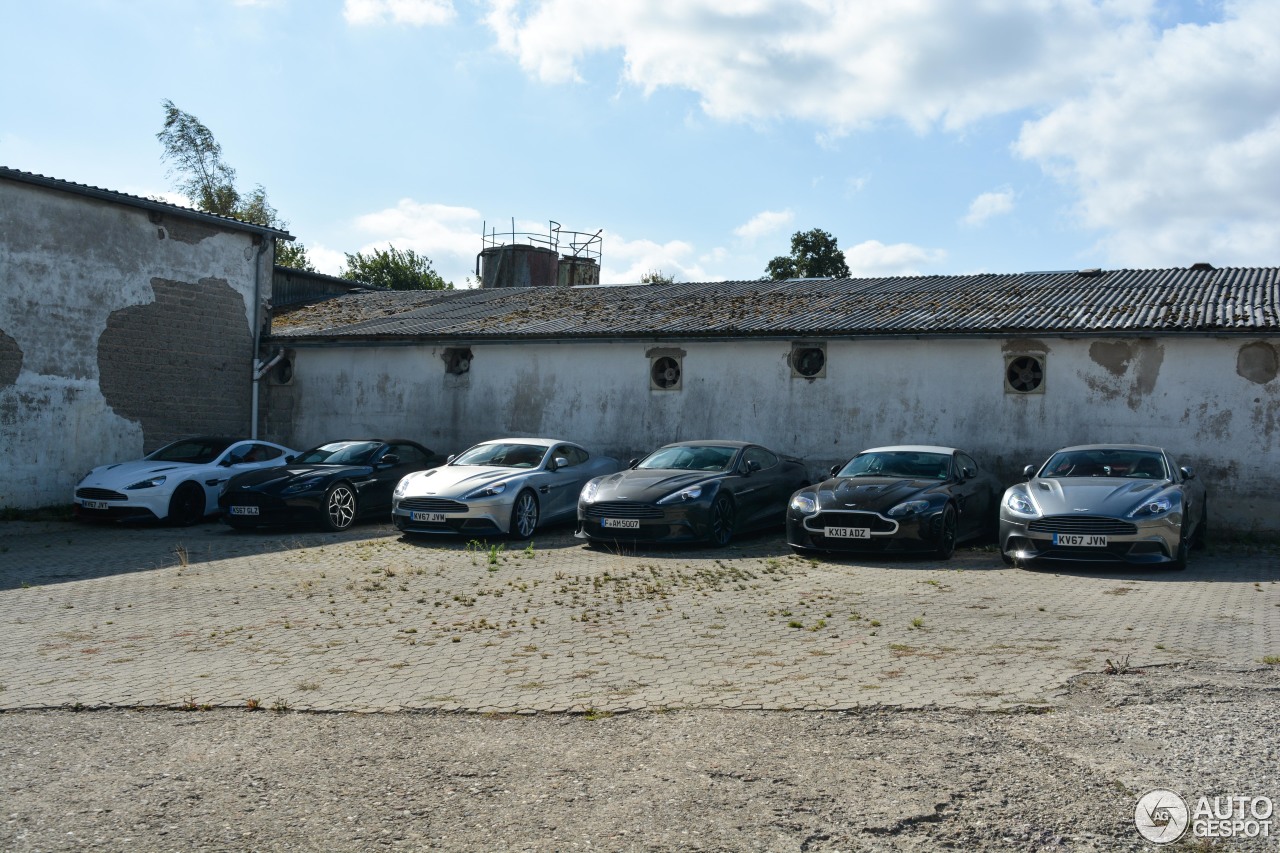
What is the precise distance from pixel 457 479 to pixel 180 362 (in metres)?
9.06

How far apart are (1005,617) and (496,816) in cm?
575

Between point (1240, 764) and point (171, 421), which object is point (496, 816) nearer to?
point (1240, 764)

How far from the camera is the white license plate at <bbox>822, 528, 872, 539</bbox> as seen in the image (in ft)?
42.0

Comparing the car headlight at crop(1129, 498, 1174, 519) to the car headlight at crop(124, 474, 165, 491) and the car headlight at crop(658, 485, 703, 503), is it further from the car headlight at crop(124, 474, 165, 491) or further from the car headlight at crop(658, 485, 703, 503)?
the car headlight at crop(124, 474, 165, 491)

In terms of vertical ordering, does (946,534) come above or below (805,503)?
below

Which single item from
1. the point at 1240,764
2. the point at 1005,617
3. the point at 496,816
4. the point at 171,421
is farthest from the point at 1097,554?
the point at 171,421

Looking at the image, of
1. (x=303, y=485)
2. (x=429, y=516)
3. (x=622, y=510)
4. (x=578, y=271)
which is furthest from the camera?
(x=578, y=271)

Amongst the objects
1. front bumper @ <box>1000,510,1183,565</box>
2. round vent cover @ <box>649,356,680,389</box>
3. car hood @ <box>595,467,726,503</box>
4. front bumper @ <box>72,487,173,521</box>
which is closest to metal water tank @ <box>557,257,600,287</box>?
round vent cover @ <box>649,356,680,389</box>

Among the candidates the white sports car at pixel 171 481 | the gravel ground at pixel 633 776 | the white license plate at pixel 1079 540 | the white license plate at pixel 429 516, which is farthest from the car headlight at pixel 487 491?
the gravel ground at pixel 633 776

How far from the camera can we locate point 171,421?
68.7 feet

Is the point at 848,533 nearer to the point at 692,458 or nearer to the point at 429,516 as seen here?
the point at 692,458

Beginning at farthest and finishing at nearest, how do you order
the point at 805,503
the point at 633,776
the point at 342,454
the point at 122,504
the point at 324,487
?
the point at 342,454, the point at 122,504, the point at 324,487, the point at 805,503, the point at 633,776

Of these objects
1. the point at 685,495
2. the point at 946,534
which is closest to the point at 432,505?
the point at 685,495

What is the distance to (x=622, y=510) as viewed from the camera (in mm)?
13734
